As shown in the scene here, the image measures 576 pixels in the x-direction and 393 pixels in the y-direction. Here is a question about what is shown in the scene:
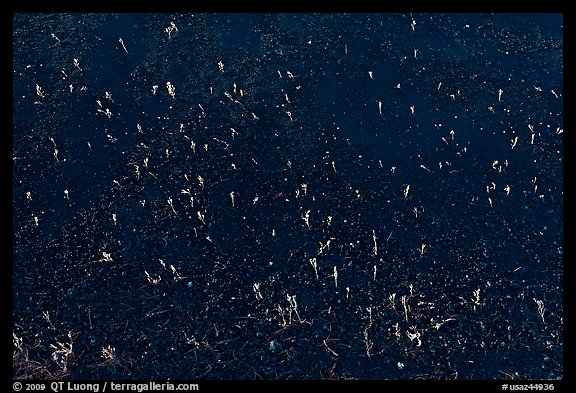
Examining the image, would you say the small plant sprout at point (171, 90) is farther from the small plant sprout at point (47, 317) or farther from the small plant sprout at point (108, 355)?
the small plant sprout at point (108, 355)

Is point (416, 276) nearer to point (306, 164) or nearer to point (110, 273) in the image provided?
point (306, 164)

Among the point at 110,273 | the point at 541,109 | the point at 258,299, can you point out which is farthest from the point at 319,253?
the point at 541,109

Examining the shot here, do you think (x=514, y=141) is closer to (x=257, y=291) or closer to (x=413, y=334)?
(x=413, y=334)

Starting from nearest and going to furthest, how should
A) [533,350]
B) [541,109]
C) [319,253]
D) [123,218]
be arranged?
[533,350]
[319,253]
[123,218]
[541,109]

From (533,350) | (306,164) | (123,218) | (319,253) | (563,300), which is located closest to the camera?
(533,350)

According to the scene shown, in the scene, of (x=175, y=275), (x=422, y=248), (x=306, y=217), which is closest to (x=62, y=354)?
(x=175, y=275)

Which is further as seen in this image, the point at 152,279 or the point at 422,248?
the point at 422,248

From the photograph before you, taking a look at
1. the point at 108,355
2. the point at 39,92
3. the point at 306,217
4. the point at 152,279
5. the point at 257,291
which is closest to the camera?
the point at 108,355

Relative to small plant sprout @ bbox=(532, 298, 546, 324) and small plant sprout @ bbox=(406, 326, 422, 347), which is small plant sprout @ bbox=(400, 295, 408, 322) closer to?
small plant sprout @ bbox=(406, 326, 422, 347)

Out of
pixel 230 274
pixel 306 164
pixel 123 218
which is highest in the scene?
pixel 306 164

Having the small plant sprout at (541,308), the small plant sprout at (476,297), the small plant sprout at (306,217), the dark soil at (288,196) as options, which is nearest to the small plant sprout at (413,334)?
the dark soil at (288,196)

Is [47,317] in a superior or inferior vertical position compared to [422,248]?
inferior
